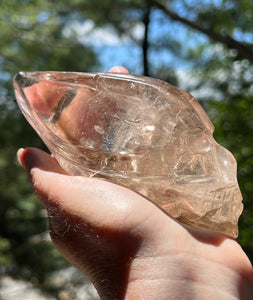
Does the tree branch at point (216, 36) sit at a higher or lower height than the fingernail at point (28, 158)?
lower

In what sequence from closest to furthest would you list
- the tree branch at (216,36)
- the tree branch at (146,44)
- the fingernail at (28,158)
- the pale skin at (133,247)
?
the pale skin at (133,247), the fingernail at (28,158), the tree branch at (216,36), the tree branch at (146,44)

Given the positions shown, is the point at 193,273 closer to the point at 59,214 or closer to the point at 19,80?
the point at 59,214

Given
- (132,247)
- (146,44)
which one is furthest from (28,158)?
(146,44)

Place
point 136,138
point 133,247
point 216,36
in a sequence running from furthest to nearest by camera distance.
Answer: point 216,36 → point 136,138 → point 133,247

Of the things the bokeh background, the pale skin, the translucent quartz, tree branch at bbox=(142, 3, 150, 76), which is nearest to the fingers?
the pale skin

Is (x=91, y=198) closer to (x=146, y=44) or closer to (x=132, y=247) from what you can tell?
(x=132, y=247)

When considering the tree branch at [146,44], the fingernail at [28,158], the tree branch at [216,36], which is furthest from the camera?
the tree branch at [146,44]

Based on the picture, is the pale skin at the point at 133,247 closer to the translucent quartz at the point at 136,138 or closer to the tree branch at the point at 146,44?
the translucent quartz at the point at 136,138

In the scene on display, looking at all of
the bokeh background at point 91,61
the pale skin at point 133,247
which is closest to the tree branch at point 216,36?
the bokeh background at point 91,61
